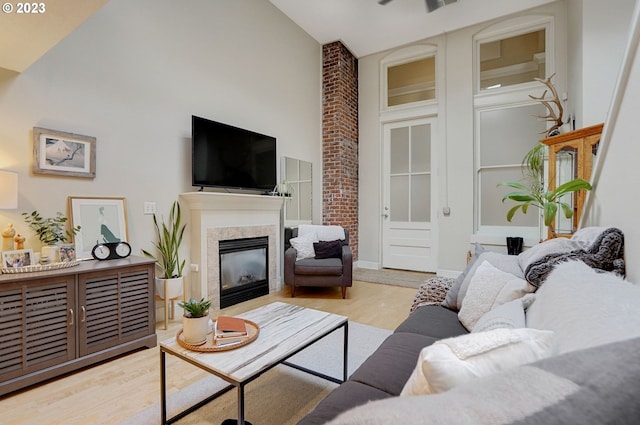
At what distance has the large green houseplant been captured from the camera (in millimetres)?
2143

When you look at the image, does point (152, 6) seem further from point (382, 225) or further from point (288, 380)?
point (382, 225)

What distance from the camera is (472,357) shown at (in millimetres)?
613

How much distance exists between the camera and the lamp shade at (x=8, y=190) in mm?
1879

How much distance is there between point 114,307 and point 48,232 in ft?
2.31

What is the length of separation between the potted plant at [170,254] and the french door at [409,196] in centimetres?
352

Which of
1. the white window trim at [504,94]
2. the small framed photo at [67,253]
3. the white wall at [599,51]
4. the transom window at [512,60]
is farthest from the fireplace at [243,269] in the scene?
the transom window at [512,60]

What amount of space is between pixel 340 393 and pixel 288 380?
942mm

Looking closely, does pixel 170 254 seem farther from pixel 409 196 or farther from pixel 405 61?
pixel 405 61

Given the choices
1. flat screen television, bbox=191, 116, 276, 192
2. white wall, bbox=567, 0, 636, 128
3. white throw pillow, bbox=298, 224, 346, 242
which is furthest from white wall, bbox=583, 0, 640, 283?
flat screen television, bbox=191, 116, 276, 192

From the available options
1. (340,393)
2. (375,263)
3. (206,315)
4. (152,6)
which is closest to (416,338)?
(340,393)

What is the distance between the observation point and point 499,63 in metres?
4.66

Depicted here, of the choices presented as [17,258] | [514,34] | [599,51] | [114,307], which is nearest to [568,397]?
[114,307]

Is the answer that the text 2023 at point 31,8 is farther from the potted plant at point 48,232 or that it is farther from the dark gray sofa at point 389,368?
the dark gray sofa at point 389,368

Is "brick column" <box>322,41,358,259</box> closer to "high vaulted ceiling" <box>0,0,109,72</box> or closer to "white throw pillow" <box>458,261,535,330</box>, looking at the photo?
"white throw pillow" <box>458,261,535,330</box>
